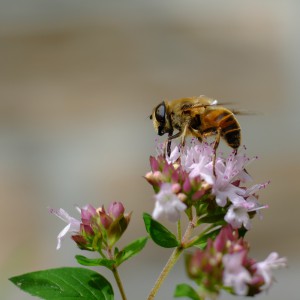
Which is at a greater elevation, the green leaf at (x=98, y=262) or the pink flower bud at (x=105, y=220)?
the pink flower bud at (x=105, y=220)

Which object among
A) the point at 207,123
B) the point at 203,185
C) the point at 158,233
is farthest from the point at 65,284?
the point at 207,123

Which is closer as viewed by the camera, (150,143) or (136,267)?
(136,267)

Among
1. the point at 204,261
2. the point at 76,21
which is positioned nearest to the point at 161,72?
the point at 76,21

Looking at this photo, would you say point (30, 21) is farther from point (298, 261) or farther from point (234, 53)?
point (298, 261)

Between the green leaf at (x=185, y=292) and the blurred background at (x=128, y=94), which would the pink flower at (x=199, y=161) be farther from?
the blurred background at (x=128, y=94)

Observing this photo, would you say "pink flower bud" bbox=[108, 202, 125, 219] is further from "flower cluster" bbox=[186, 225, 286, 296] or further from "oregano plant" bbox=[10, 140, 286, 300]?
"flower cluster" bbox=[186, 225, 286, 296]

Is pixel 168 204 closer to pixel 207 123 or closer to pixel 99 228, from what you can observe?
pixel 99 228

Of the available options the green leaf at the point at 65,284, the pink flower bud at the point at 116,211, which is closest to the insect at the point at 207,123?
the pink flower bud at the point at 116,211
